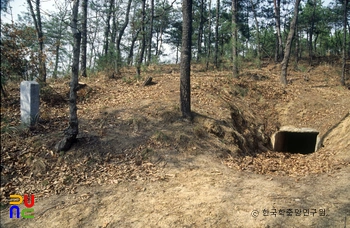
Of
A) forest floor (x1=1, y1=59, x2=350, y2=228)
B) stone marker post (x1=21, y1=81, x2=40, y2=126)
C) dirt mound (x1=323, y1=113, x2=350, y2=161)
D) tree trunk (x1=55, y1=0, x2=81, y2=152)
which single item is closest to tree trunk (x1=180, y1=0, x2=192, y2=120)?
forest floor (x1=1, y1=59, x2=350, y2=228)

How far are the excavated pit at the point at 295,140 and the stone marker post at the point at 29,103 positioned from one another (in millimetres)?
8670

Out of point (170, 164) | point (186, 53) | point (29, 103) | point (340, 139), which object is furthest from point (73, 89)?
point (340, 139)

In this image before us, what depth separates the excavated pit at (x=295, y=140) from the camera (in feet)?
34.8

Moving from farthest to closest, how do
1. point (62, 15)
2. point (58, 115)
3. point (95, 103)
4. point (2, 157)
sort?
point (95, 103) < point (58, 115) < point (62, 15) < point (2, 157)

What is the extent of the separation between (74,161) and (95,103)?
12.3 ft

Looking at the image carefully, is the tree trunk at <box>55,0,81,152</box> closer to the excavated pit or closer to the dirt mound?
the dirt mound

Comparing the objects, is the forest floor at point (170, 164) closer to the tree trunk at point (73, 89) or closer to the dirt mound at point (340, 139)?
the dirt mound at point (340, 139)

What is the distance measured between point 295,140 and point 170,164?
9123mm

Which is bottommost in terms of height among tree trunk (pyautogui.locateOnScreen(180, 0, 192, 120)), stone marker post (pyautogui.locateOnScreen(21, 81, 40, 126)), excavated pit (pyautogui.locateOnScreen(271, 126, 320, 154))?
excavated pit (pyautogui.locateOnScreen(271, 126, 320, 154))

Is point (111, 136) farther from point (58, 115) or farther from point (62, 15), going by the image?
point (62, 15)

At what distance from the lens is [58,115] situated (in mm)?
8531

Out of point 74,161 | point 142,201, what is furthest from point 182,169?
point 74,161

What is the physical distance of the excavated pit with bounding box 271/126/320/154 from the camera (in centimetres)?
1059

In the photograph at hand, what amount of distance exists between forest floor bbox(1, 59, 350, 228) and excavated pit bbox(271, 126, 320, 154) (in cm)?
31
